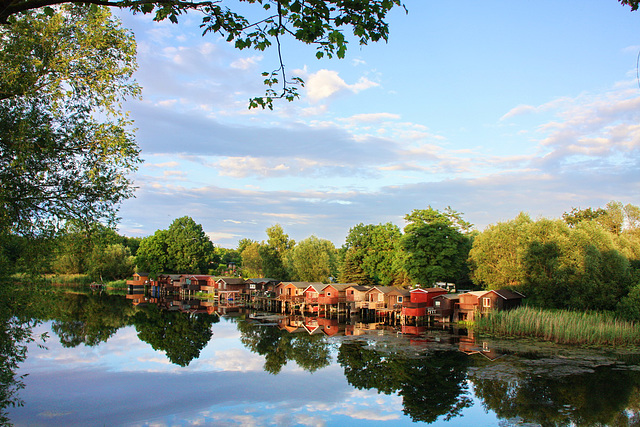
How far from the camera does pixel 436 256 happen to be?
192 ft

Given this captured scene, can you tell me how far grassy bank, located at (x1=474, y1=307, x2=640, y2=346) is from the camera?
33.4 meters

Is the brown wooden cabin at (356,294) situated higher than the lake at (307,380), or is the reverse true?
the brown wooden cabin at (356,294)

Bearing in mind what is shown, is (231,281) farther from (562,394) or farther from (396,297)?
(562,394)

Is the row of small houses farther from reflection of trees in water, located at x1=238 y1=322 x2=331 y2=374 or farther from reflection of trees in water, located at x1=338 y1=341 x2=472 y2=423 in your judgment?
reflection of trees in water, located at x1=338 y1=341 x2=472 y2=423

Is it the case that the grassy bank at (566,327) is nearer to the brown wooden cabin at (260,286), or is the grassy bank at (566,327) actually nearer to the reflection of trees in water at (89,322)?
the reflection of trees in water at (89,322)

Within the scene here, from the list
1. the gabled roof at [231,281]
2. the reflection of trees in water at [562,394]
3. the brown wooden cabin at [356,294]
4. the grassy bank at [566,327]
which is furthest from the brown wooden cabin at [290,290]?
the reflection of trees in water at [562,394]

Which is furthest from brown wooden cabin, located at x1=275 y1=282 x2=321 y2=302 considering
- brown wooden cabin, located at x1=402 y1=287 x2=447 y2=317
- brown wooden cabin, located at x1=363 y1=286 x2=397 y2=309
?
brown wooden cabin, located at x1=402 y1=287 x2=447 y2=317

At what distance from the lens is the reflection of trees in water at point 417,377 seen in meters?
20.4

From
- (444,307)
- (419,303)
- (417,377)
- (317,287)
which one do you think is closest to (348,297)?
(317,287)

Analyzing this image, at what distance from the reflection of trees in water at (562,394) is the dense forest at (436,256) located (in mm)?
14348

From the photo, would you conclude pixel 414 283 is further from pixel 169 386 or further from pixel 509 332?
pixel 169 386

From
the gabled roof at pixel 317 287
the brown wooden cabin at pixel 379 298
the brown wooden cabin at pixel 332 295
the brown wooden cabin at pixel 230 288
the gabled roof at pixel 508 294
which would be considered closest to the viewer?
the gabled roof at pixel 508 294

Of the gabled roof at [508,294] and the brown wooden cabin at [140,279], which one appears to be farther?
the brown wooden cabin at [140,279]

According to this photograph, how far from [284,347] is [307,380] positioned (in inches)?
384
